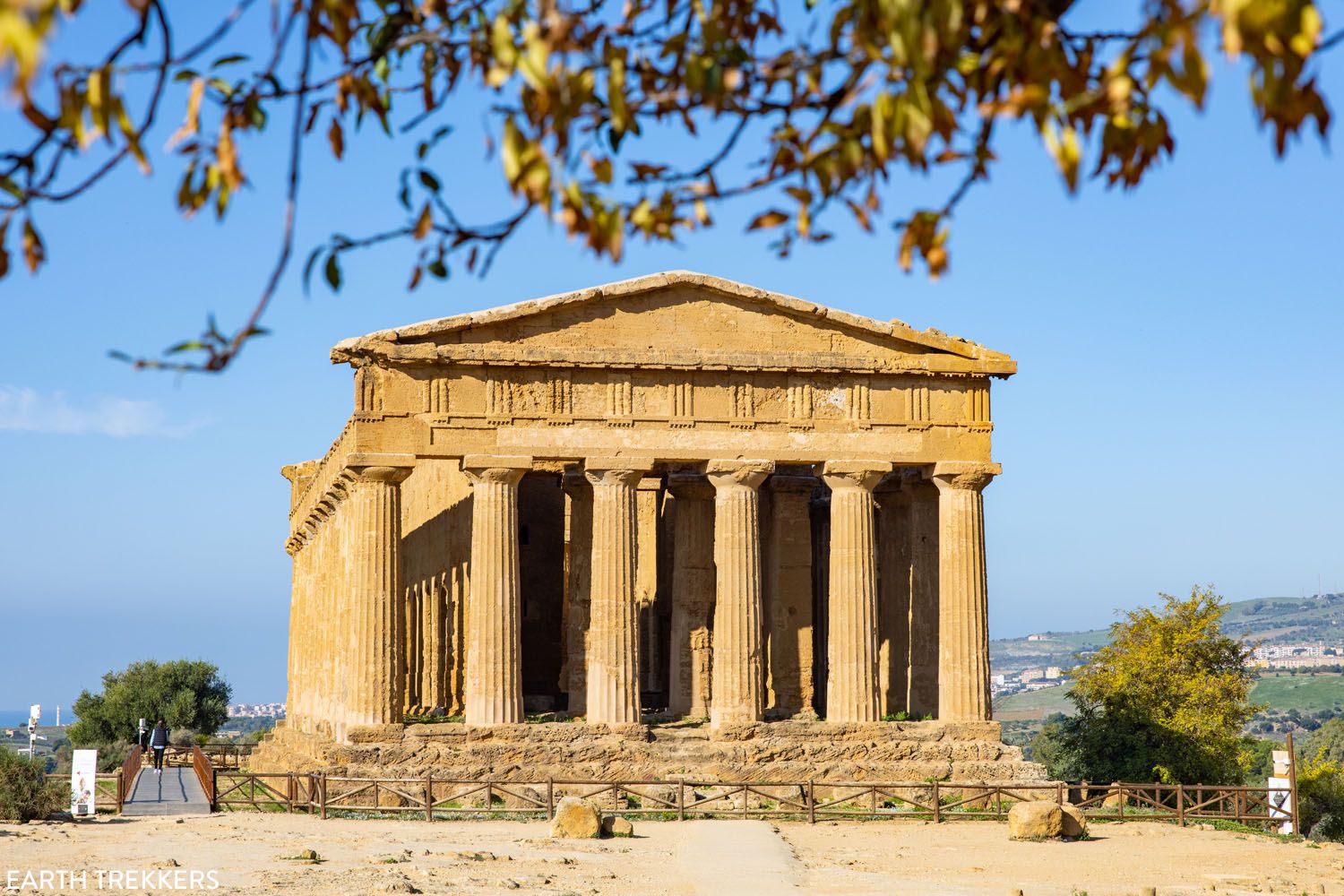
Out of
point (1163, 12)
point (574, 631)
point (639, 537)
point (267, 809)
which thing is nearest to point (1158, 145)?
point (1163, 12)

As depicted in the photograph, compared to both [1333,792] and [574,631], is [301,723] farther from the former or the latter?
[1333,792]

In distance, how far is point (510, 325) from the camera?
33.2 m

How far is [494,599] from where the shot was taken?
32750 millimetres

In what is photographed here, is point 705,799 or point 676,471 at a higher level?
point 676,471

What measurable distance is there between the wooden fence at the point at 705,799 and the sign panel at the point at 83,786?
7.90 ft

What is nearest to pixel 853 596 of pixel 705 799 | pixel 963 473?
pixel 963 473

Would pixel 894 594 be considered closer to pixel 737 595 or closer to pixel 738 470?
pixel 737 595

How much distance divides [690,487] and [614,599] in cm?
496

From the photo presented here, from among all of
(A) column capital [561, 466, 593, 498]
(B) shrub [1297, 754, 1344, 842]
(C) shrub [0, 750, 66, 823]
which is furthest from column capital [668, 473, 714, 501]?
(B) shrub [1297, 754, 1344, 842]

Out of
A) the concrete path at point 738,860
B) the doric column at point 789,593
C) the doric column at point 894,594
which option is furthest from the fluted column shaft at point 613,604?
the doric column at point 894,594

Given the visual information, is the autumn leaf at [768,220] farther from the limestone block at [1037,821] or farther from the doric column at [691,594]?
the doric column at [691,594]

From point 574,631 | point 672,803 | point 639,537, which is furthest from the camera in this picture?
point 639,537

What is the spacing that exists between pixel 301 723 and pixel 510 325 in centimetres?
1357

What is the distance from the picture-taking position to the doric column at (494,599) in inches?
1280
